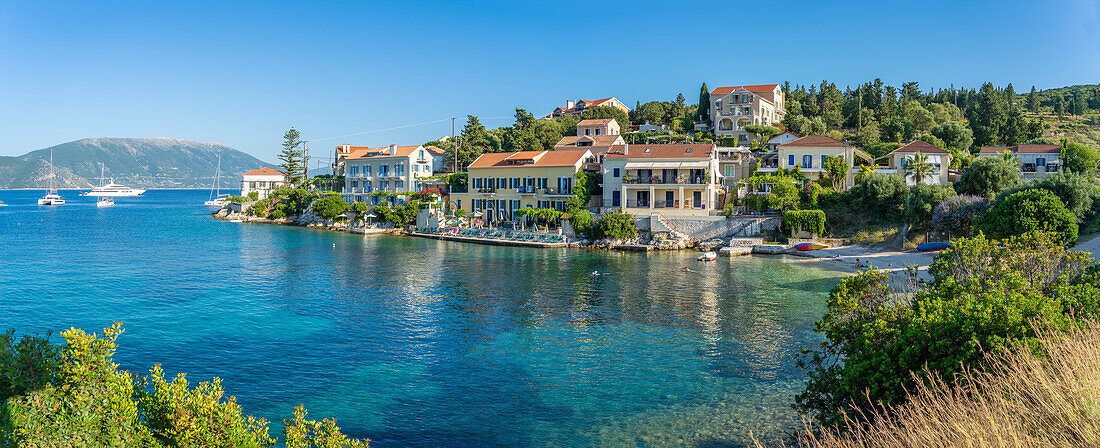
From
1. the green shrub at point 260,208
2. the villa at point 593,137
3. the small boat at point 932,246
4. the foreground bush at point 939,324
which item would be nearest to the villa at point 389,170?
the green shrub at point 260,208

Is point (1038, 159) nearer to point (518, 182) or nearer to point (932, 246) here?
point (932, 246)

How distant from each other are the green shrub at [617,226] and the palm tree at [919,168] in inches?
930

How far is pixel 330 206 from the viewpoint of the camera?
7556cm

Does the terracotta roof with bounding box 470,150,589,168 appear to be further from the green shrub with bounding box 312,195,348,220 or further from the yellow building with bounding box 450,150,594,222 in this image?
the green shrub with bounding box 312,195,348,220

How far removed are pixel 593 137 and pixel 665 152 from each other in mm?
19923

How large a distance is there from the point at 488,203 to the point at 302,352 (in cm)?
4529

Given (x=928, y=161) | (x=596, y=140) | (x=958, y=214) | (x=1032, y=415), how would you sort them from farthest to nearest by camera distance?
1. (x=596, y=140)
2. (x=928, y=161)
3. (x=958, y=214)
4. (x=1032, y=415)

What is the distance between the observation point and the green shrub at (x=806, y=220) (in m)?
49.2

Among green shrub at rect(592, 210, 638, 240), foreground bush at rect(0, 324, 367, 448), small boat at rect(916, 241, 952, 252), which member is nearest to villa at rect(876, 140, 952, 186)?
small boat at rect(916, 241, 952, 252)

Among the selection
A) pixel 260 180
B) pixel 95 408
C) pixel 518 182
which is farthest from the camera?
pixel 260 180

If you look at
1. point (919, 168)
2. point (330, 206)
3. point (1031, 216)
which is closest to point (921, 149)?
point (919, 168)

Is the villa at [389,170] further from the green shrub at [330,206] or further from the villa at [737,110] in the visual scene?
the villa at [737,110]

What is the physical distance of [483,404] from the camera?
667 inches

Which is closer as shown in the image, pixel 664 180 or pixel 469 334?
pixel 469 334
